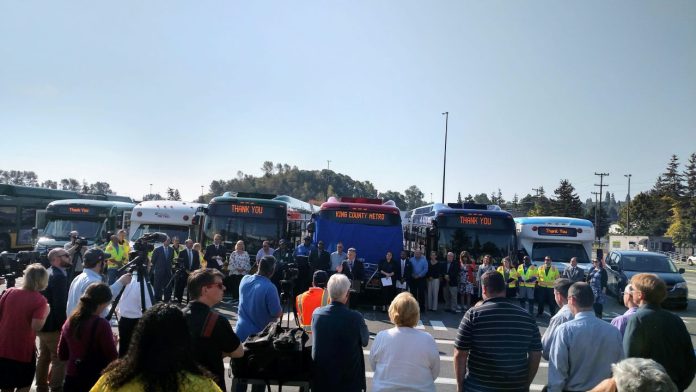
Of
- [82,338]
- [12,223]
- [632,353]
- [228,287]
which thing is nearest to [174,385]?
[82,338]

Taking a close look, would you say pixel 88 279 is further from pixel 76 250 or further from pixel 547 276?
pixel 547 276

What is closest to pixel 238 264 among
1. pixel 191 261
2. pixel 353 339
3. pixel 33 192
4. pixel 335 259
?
pixel 191 261

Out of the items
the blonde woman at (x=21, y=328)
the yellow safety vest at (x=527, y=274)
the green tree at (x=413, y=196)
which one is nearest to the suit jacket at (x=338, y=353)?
the blonde woman at (x=21, y=328)

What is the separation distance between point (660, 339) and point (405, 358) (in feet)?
7.99

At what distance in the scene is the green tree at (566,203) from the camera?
7600cm

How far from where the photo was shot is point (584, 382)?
14.8 feet

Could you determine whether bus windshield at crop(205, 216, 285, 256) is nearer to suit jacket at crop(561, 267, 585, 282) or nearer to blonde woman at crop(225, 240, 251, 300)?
blonde woman at crop(225, 240, 251, 300)

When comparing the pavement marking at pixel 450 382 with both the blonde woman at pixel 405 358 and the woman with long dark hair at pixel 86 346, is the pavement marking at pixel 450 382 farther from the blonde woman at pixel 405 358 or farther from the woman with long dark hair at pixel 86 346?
the woman with long dark hair at pixel 86 346

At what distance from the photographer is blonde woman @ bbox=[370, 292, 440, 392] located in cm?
430

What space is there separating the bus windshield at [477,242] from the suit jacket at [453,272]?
36.8 inches

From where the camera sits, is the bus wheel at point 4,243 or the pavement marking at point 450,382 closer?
the pavement marking at point 450,382

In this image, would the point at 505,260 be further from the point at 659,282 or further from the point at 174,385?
the point at 174,385

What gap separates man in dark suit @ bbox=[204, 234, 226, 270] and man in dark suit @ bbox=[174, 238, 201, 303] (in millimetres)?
739

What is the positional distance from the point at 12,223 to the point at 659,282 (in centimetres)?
2824
